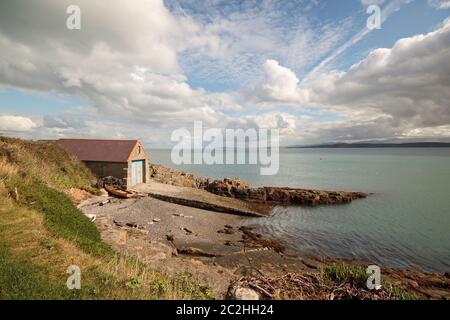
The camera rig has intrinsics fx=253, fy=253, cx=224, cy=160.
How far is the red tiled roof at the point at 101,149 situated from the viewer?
29.8 metres

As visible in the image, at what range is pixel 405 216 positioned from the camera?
31.2 m

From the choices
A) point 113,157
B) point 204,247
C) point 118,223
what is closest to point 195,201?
point 113,157

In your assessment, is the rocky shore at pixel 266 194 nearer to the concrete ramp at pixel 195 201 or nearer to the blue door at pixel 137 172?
the blue door at pixel 137 172

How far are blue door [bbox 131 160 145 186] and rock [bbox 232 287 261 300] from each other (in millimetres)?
25945

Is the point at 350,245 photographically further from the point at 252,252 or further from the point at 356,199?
the point at 356,199

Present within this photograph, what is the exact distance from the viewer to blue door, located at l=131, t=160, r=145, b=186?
30812 mm

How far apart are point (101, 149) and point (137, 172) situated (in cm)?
514

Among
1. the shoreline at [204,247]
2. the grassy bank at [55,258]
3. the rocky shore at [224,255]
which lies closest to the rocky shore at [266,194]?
the rocky shore at [224,255]

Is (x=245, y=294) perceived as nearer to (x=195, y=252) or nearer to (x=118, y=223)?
(x=195, y=252)

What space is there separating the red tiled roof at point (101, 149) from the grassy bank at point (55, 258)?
15.2 meters

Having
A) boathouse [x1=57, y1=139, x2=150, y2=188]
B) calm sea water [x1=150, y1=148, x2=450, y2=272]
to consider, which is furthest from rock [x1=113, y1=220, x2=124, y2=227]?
calm sea water [x1=150, y1=148, x2=450, y2=272]
